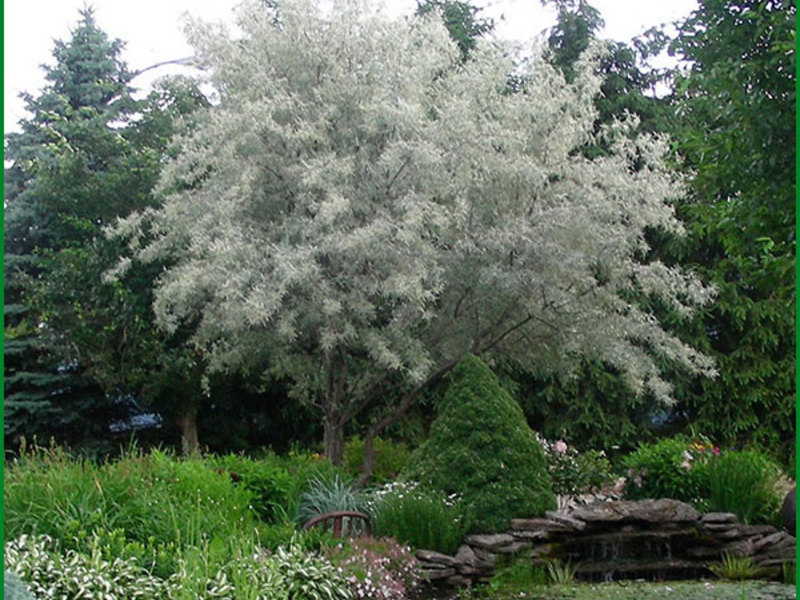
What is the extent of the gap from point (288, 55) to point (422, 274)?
268cm

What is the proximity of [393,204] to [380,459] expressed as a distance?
10.5ft

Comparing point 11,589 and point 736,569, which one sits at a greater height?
point 11,589

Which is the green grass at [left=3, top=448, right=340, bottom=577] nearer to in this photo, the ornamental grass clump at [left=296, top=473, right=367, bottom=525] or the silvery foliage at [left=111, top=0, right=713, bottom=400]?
the ornamental grass clump at [left=296, top=473, right=367, bottom=525]

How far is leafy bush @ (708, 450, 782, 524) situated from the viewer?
795 centimetres

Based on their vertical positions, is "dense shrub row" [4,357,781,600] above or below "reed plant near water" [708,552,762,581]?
above

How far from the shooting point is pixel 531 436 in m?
7.43

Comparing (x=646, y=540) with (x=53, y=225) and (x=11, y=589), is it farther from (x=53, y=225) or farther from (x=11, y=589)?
(x=53, y=225)

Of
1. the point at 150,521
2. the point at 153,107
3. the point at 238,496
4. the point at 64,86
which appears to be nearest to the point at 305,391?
the point at 238,496

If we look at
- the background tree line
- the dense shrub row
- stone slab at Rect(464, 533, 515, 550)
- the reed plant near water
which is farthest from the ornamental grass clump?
the reed plant near water

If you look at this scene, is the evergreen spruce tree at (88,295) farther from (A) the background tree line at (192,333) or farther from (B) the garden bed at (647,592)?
(B) the garden bed at (647,592)

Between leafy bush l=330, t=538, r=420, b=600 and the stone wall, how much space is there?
124 cm

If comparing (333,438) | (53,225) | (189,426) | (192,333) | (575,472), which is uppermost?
(53,225)

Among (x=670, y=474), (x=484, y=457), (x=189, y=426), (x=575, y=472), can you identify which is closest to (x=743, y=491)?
(x=670, y=474)

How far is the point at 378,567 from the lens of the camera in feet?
18.0
